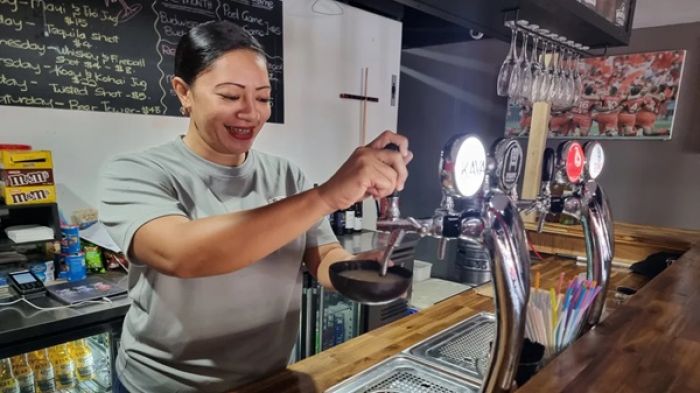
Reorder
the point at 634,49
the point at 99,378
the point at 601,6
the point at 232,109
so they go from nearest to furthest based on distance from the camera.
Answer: the point at 232,109 → the point at 601,6 → the point at 99,378 → the point at 634,49

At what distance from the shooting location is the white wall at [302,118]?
2.14m

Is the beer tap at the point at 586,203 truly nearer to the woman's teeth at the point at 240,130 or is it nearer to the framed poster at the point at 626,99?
the woman's teeth at the point at 240,130

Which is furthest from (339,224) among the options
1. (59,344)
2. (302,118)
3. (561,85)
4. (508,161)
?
(508,161)

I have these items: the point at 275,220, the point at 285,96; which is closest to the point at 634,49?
the point at 285,96

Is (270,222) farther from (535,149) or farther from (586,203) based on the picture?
(535,149)

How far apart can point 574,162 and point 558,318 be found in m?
0.43

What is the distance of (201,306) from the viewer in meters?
1.03

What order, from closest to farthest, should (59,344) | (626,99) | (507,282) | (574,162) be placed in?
(507,282) → (574,162) → (59,344) → (626,99)

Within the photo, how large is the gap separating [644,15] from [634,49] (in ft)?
0.91

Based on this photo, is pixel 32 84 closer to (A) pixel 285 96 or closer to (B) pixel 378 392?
(A) pixel 285 96

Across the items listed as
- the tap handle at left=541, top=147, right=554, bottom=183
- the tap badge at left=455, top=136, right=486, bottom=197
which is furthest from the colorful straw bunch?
the tap badge at left=455, top=136, right=486, bottom=197

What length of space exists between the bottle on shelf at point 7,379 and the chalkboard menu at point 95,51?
1087mm

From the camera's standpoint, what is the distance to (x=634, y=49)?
3871 mm

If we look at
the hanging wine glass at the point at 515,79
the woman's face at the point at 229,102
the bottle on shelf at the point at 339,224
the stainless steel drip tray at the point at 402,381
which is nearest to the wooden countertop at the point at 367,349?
the stainless steel drip tray at the point at 402,381
